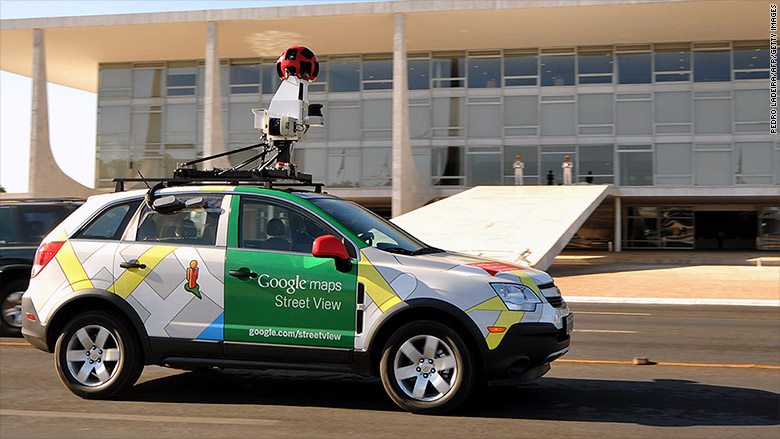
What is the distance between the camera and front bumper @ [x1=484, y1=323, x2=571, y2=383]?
5.95 meters

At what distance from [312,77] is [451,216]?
61.5 ft

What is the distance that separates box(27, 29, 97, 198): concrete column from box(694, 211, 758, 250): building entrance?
3343 centimetres

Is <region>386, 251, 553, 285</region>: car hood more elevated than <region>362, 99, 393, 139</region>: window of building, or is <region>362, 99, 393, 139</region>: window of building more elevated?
<region>362, 99, 393, 139</region>: window of building

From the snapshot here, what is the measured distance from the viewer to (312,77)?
1115 cm

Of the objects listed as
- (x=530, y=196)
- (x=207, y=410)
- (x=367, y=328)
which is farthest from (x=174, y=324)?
(x=530, y=196)

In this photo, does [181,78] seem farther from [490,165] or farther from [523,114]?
[523,114]

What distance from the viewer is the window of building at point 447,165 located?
39312 mm

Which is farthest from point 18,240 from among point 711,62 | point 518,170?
point 711,62

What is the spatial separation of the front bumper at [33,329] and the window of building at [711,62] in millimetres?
36341

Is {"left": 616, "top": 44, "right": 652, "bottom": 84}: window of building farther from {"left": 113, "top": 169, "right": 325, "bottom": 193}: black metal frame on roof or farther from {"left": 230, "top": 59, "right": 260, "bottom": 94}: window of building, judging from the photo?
{"left": 113, "top": 169, "right": 325, "bottom": 193}: black metal frame on roof

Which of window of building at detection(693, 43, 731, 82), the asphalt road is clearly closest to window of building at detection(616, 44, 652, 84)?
window of building at detection(693, 43, 731, 82)

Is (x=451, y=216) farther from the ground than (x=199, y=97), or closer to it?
closer to it

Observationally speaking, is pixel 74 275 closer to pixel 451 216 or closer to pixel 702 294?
pixel 702 294

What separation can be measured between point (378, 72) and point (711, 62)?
16255mm
